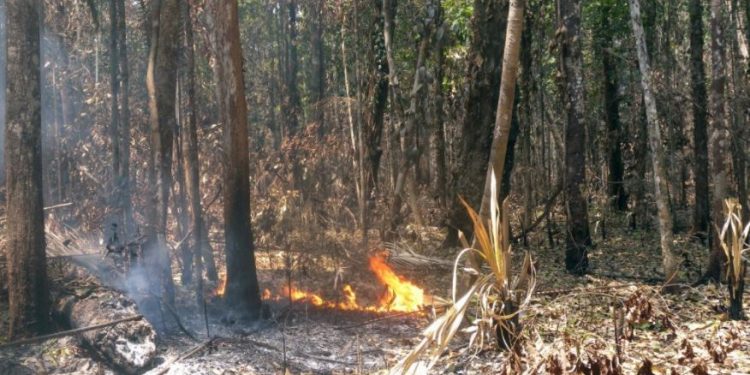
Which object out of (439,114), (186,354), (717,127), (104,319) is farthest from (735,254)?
(439,114)

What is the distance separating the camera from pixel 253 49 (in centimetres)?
2819

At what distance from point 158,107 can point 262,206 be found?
4.87 m

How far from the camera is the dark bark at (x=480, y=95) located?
523 inches

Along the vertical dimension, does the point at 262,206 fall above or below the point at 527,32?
below

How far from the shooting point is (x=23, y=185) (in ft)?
26.8

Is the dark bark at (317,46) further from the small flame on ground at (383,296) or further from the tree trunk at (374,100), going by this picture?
the small flame on ground at (383,296)

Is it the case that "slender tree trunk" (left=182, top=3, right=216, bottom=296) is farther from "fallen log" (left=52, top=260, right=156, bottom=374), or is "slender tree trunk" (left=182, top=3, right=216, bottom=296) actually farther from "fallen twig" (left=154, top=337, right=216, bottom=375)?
"fallen twig" (left=154, top=337, right=216, bottom=375)

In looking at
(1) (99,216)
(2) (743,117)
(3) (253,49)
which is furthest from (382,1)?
(3) (253,49)

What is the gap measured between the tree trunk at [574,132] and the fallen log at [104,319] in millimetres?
7107

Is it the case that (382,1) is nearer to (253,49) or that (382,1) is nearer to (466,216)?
(466,216)

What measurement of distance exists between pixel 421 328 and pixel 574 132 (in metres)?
4.65

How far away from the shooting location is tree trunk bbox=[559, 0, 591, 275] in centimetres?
1151

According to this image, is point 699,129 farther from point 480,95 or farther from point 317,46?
point 317,46

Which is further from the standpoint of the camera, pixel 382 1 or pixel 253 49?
pixel 253 49
